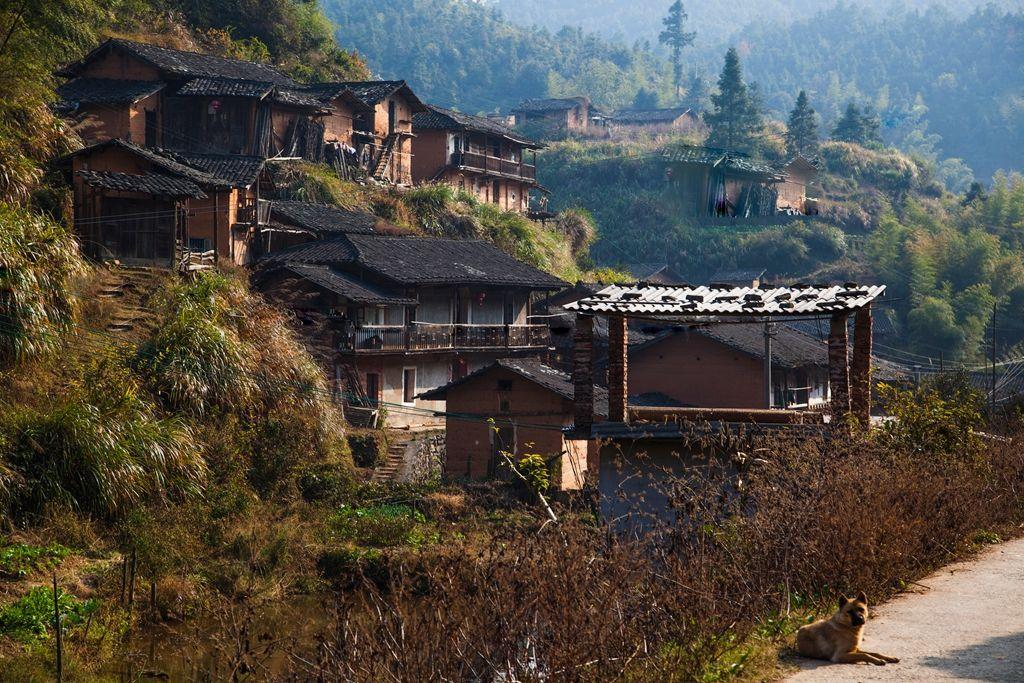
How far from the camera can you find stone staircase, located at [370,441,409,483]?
29.9 metres

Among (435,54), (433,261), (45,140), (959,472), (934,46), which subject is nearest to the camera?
(959,472)

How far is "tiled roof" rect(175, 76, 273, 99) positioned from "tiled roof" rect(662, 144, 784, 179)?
3410cm

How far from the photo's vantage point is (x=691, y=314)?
18.5m

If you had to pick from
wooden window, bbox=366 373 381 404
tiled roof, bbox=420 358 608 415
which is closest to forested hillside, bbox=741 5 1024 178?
wooden window, bbox=366 373 381 404

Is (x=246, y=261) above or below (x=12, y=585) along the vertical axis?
above

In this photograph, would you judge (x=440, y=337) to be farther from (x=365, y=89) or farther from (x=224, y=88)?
(x=365, y=89)

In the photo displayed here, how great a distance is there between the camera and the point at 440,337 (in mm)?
39281

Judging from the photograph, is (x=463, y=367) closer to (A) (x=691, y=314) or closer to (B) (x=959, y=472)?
(A) (x=691, y=314)

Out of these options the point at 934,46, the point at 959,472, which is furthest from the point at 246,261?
the point at 934,46

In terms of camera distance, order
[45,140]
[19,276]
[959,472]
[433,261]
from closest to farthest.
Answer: [959,472] < [19,276] < [45,140] < [433,261]

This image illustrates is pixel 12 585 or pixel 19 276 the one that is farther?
pixel 19 276

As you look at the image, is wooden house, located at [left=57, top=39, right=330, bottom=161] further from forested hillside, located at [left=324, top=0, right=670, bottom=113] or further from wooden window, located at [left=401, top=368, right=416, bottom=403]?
forested hillside, located at [left=324, top=0, right=670, bottom=113]

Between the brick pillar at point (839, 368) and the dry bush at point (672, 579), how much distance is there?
273cm

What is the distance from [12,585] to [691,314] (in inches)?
428
